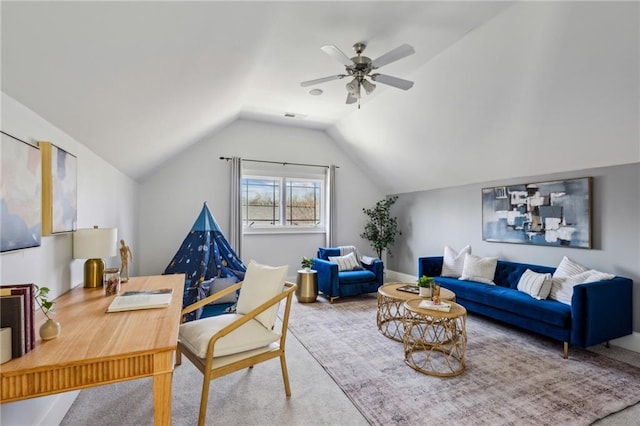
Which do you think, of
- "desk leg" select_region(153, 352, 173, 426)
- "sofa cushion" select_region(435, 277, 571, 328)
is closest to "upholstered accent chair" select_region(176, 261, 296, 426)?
"desk leg" select_region(153, 352, 173, 426)

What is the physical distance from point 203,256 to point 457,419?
3220mm

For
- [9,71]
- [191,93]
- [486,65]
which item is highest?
[486,65]

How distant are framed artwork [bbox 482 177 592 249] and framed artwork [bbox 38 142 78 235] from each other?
478cm

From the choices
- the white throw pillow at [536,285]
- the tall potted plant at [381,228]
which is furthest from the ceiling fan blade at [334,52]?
the tall potted plant at [381,228]

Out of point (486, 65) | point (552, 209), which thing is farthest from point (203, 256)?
point (552, 209)

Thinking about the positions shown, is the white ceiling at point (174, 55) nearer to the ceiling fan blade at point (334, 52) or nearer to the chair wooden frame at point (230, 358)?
the ceiling fan blade at point (334, 52)

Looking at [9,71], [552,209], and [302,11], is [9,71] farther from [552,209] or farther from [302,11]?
[552,209]

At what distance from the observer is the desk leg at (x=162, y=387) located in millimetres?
1316

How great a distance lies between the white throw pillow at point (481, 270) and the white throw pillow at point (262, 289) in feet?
9.68

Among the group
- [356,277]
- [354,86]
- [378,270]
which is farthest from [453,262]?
[354,86]

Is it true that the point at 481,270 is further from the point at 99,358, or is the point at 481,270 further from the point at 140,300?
the point at 99,358

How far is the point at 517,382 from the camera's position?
253 centimetres

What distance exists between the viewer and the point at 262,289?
7.97 ft

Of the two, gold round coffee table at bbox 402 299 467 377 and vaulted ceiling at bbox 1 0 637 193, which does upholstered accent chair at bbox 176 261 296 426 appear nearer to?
gold round coffee table at bbox 402 299 467 377
